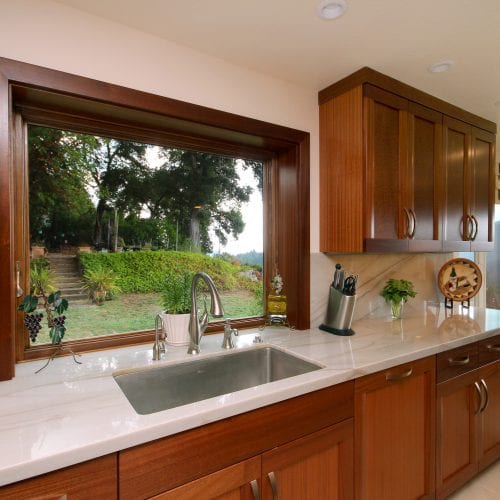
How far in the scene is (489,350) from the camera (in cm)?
187

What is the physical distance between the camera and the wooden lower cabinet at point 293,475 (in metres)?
0.96

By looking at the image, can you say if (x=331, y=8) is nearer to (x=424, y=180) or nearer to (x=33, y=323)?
(x=424, y=180)

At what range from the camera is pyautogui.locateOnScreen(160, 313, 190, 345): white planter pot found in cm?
156

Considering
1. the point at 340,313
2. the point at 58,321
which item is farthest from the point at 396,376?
the point at 58,321

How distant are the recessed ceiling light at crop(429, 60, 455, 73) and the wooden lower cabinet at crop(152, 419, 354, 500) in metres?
1.77

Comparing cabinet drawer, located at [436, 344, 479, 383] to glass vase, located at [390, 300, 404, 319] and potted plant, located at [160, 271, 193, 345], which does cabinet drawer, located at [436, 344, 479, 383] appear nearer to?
glass vase, located at [390, 300, 404, 319]

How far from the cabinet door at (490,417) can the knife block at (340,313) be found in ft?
2.71

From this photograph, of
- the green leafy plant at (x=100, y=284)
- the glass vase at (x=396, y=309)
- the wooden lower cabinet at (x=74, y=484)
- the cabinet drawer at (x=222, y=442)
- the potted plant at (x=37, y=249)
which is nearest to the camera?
the wooden lower cabinet at (x=74, y=484)

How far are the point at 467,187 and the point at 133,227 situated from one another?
7.16 ft

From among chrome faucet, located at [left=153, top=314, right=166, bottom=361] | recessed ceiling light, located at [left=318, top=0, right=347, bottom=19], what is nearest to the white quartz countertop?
chrome faucet, located at [left=153, top=314, right=166, bottom=361]

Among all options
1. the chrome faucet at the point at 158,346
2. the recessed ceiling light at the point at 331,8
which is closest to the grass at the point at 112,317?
the chrome faucet at the point at 158,346

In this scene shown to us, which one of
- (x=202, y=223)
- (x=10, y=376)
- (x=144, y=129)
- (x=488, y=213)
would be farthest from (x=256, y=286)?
(x=488, y=213)

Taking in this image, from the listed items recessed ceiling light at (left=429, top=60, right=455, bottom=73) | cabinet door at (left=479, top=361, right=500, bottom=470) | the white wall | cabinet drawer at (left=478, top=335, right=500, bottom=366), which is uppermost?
recessed ceiling light at (left=429, top=60, right=455, bottom=73)

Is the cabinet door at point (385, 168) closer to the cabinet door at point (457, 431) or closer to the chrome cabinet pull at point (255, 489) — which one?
the cabinet door at point (457, 431)
